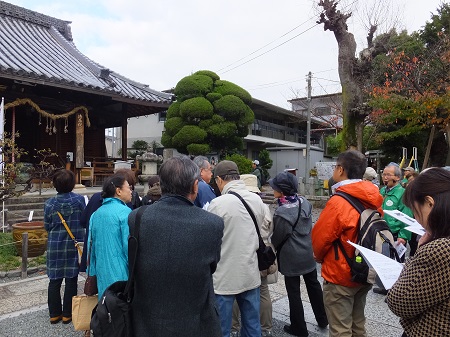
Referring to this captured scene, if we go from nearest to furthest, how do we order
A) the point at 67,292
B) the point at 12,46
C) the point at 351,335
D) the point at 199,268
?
the point at 199,268 < the point at 351,335 < the point at 67,292 < the point at 12,46

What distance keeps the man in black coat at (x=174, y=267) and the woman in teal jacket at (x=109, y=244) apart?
39.1 inches

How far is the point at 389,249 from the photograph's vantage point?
2.41 meters

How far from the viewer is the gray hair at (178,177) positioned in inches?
73.3

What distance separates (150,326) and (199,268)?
406mm

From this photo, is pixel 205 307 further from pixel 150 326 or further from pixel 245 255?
pixel 245 255

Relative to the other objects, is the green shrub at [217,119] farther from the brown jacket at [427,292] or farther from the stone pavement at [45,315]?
the brown jacket at [427,292]

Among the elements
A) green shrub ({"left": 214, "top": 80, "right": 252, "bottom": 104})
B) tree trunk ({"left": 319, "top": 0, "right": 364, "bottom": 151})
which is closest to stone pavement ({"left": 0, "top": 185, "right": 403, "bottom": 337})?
tree trunk ({"left": 319, "top": 0, "right": 364, "bottom": 151})

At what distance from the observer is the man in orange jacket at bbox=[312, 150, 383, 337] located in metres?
2.48

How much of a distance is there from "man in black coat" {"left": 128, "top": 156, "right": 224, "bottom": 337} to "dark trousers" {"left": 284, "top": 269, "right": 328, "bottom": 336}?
1745 mm

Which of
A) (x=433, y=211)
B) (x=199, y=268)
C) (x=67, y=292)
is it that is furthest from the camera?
(x=67, y=292)

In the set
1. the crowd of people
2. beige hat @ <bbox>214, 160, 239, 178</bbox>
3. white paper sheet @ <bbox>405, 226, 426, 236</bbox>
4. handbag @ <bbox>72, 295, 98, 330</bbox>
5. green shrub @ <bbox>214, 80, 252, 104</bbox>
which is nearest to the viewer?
→ the crowd of people

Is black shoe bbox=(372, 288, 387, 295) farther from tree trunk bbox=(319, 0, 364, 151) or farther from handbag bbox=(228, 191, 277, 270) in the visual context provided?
tree trunk bbox=(319, 0, 364, 151)

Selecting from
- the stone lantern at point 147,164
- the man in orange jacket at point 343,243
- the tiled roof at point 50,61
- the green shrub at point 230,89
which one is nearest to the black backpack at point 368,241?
the man in orange jacket at point 343,243

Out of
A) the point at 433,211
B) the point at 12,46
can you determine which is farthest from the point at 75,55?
the point at 433,211
